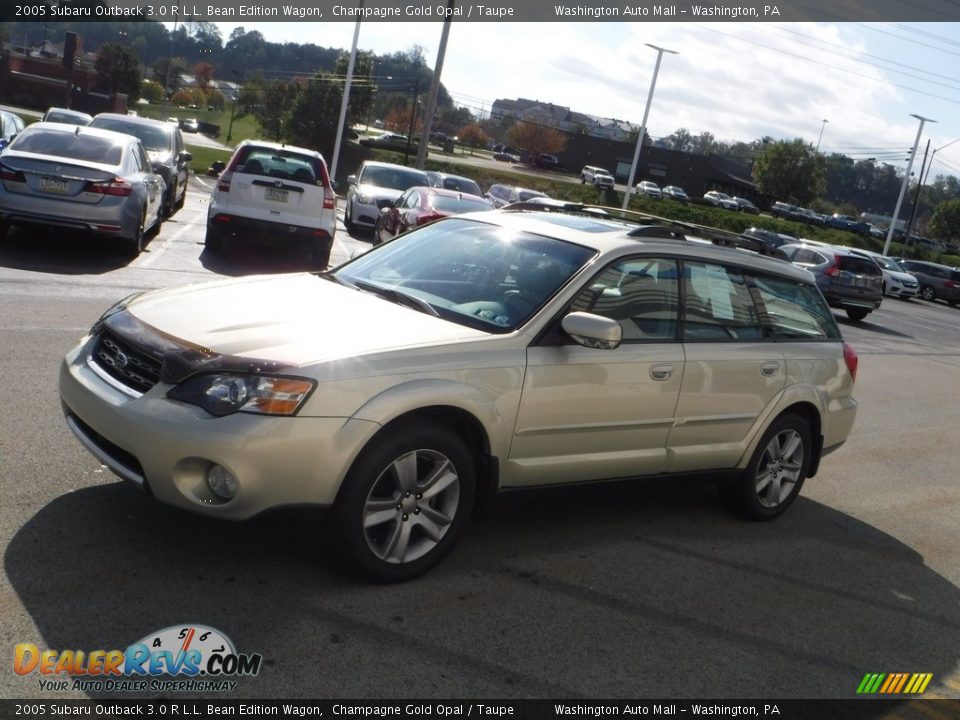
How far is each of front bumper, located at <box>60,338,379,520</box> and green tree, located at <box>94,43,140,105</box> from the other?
83.0m

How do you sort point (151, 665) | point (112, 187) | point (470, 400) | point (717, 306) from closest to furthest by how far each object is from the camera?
point (151, 665) < point (470, 400) < point (717, 306) < point (112, 187)

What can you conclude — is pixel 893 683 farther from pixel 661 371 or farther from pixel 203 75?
pixel 203 75

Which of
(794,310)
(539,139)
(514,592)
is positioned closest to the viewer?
(514,592)

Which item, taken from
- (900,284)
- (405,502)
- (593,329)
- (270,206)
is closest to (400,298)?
(593,329)

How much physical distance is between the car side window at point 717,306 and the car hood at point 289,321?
4.99ft

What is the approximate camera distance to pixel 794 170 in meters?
101

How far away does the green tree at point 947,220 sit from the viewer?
301 ft

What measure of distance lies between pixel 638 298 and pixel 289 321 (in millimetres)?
1920

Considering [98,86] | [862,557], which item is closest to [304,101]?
[98,86]

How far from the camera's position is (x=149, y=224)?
551 inches

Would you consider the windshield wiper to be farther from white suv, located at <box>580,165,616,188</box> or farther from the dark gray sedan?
white suv, located at <box>580,165,616,188</box>

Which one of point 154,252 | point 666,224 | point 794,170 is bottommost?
point 154,252

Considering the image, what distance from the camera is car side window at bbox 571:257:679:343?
514cm

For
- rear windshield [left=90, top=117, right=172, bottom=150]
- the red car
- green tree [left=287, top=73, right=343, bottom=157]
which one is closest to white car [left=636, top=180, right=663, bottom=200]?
green tree [left=287, top=73, right=343, bottom=157]
